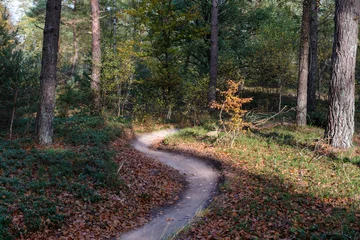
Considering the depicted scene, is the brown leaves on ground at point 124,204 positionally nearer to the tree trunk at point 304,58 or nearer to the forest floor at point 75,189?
the forest floor at point 75,189

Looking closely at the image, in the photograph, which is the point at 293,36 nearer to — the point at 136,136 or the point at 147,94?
the point at 147,94

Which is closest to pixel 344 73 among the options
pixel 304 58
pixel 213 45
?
pixel 304 58

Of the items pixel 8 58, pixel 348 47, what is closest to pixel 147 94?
pixel 8 58

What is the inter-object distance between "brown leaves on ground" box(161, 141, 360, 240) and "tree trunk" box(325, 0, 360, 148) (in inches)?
137

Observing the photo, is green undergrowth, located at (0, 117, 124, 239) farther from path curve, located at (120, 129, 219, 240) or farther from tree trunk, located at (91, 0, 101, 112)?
tree trunk, located at (91, 0, 101, 112)

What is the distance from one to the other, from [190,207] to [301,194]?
9.34 feet

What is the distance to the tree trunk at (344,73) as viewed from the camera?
34.0ft

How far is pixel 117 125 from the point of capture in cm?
1586

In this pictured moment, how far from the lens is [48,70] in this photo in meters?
10.4

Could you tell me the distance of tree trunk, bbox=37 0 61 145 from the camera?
1025cm

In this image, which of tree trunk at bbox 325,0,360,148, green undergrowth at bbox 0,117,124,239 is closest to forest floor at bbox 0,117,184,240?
green undergrowth at bbox 0,117,124,239

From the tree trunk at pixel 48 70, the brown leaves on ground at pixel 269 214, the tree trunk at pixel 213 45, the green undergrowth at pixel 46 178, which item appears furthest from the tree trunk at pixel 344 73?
the tree trunk at pixel 213 45

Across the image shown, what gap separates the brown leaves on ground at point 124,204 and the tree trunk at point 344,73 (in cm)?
564

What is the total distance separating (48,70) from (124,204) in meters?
5.34
